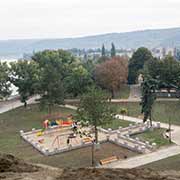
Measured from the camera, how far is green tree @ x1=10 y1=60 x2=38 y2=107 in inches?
1951

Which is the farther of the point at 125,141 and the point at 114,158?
the point at 125,141

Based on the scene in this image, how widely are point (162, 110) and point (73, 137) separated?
15210mm

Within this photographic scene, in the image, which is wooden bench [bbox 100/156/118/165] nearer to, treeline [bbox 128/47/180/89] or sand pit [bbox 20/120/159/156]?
sand pit [bbox 20/120/159/156]

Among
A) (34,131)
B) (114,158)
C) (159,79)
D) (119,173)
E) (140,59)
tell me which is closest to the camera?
(119,173)

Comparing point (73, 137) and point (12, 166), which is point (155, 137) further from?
point (12, 166)

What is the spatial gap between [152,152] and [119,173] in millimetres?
16374

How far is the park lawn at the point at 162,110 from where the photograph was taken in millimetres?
40250

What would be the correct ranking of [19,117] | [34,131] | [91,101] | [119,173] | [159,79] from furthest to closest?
[159,79]
[19,117]
[34,131]
[91,101]
[119,173]

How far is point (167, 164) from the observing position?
84.5ft

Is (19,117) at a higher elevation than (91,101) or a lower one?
lower

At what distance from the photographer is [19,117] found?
44.1 m

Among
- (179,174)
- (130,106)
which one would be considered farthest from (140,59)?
(179,174)

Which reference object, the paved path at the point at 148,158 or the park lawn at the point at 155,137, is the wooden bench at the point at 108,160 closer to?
the paved path at the point at 148,158

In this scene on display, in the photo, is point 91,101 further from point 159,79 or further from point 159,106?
point 159,79
